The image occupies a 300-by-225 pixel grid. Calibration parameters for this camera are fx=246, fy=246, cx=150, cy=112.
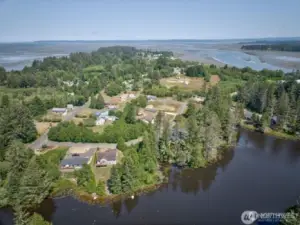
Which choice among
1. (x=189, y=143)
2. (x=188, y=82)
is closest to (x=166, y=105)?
(x=189, y=143)

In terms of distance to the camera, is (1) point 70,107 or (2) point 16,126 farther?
(1) point 70,107

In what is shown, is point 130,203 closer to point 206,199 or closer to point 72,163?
point 206,199

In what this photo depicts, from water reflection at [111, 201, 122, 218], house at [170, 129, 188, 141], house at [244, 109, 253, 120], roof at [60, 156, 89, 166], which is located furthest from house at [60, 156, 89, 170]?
house at [244, 109, 253, 120]

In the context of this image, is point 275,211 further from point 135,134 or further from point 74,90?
point 74,90

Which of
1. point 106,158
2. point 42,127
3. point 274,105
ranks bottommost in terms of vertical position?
point 106,158

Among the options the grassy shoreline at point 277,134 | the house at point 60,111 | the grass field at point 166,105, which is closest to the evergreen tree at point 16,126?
the house at point 60,111

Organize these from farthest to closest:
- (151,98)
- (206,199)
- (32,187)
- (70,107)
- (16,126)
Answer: (151,98) → (70,107) → (16,126) → (206,199) → (32,187)

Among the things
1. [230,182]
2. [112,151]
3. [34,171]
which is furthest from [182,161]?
[34,171]
